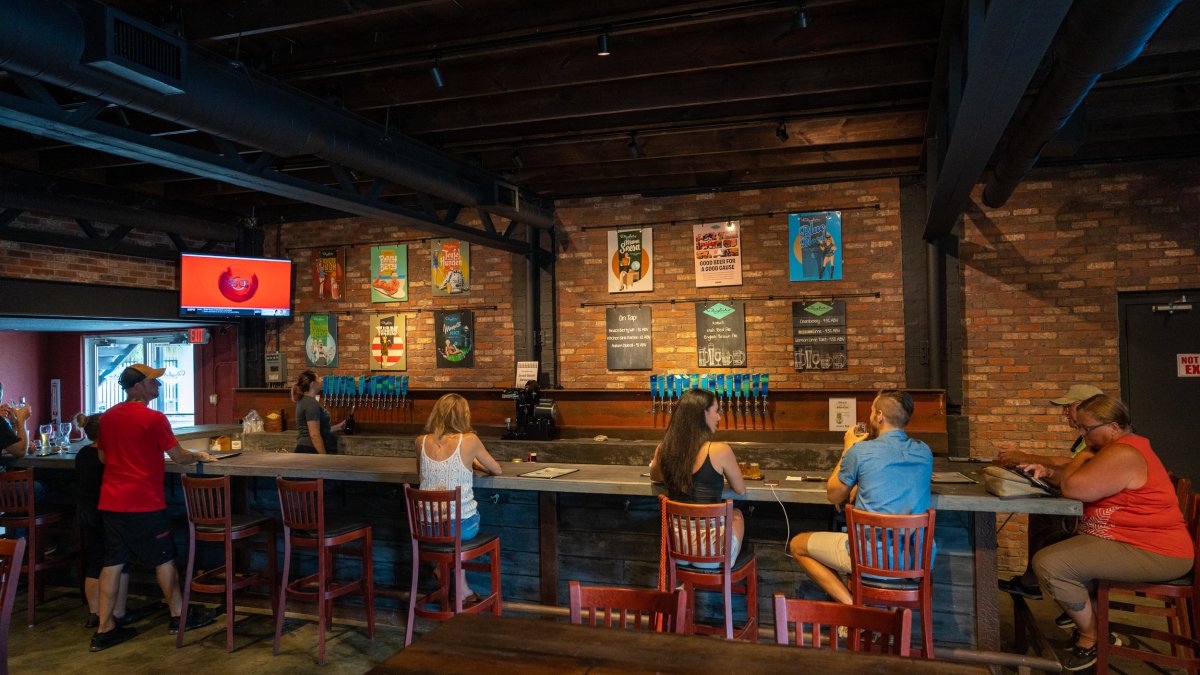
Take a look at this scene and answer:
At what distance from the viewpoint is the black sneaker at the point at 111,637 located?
4469mm

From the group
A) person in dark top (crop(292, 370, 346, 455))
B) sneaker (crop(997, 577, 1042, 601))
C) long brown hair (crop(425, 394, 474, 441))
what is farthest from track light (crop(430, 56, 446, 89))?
sneaker (crop(997, 577, 1042, 601))

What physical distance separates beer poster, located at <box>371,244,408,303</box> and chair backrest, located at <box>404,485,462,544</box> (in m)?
4.96

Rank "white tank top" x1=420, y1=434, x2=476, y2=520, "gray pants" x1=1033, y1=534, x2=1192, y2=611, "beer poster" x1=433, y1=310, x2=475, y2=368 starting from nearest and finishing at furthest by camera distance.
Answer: "gray pants" x1=1033, y1=534, x2=1192, y2=611, "white tank top" x1=420, y1=434, x2=476, y2=520, "beer poster" x1=433, y1=310, x2=475, y2=368

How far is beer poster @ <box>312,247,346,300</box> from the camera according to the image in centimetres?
879

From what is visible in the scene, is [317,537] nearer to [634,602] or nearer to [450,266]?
[634,602]

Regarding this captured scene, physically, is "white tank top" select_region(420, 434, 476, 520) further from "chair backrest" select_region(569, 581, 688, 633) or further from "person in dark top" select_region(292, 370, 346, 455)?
"person in dark top" select_region(292, 370, 346, 455)

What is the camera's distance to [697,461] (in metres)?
3.71

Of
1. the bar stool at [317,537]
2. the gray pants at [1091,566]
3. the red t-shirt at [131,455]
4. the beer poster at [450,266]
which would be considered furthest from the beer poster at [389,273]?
the gray pants at [1091,566]

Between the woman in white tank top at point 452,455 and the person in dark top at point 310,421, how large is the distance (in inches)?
124

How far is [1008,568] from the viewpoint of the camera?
6.43 metres

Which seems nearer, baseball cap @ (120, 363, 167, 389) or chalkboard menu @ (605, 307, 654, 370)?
baseball cap @ (120, 363, 167, 389)

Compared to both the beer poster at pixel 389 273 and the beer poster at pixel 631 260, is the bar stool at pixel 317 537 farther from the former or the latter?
the beer poster at pixel 389 273

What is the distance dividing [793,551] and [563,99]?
11.3 feet

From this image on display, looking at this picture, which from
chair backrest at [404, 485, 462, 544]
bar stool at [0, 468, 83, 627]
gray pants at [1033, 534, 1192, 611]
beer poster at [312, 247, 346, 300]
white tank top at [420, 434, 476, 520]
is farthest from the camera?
beer poster at [312, 247, 346, 300]
